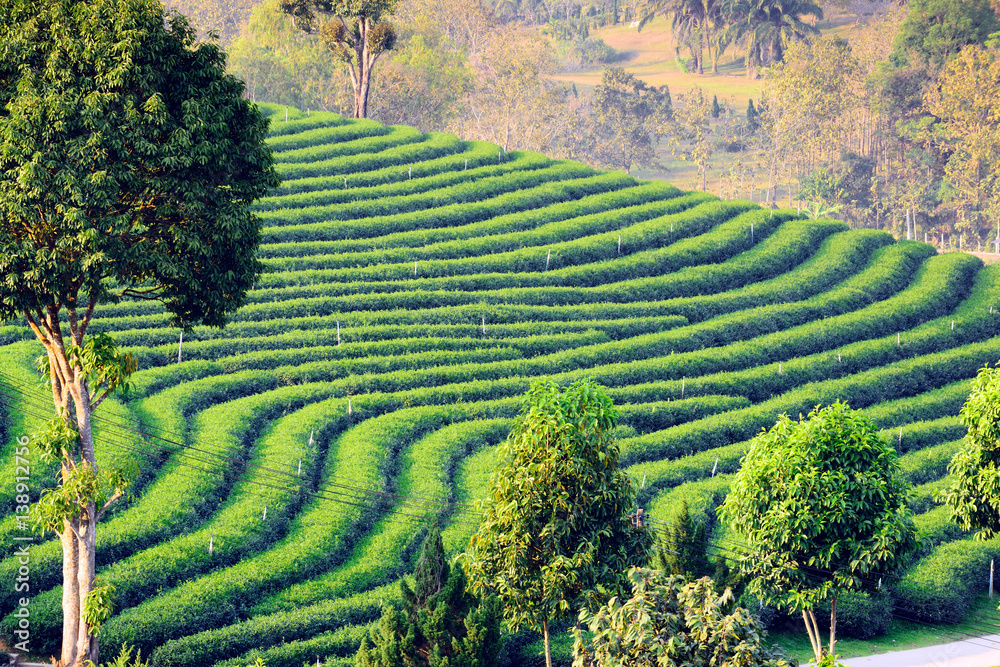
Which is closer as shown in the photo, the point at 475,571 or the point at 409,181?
the point at 475,571

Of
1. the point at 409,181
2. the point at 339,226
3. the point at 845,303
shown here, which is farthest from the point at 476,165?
the point at 845,303

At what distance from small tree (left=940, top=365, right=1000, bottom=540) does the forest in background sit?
6038 cm

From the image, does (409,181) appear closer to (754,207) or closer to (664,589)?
(754,207)

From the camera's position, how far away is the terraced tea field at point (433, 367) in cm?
2730

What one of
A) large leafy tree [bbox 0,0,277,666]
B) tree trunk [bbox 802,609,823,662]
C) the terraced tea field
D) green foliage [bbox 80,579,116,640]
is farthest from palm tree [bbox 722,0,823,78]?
green foliage [bbox 80,579,116,640]

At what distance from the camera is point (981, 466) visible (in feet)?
83.9

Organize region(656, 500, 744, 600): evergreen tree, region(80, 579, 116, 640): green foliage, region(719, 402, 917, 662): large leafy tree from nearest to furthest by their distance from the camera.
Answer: region(80, 579, 116, 640): green foliage < region(719, 402, 917, 662): large leafy tree < region(656, 500, 744, 600): evergreen tree

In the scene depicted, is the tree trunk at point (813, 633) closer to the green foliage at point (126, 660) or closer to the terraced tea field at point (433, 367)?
the terraced tea field at point (433, 367)

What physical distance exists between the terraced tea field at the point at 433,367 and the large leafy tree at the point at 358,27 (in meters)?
8.22

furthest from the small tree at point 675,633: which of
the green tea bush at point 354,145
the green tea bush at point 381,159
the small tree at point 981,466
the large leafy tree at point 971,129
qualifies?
the large leafy tree at point 971,129

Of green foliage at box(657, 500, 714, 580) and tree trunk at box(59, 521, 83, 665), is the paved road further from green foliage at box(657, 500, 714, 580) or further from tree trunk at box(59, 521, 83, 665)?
tree trunk at box(59, 521, 83, 665)

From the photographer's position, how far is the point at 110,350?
2111 cm

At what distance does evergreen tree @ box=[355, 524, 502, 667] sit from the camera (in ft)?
72.0

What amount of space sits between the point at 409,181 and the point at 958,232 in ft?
203
